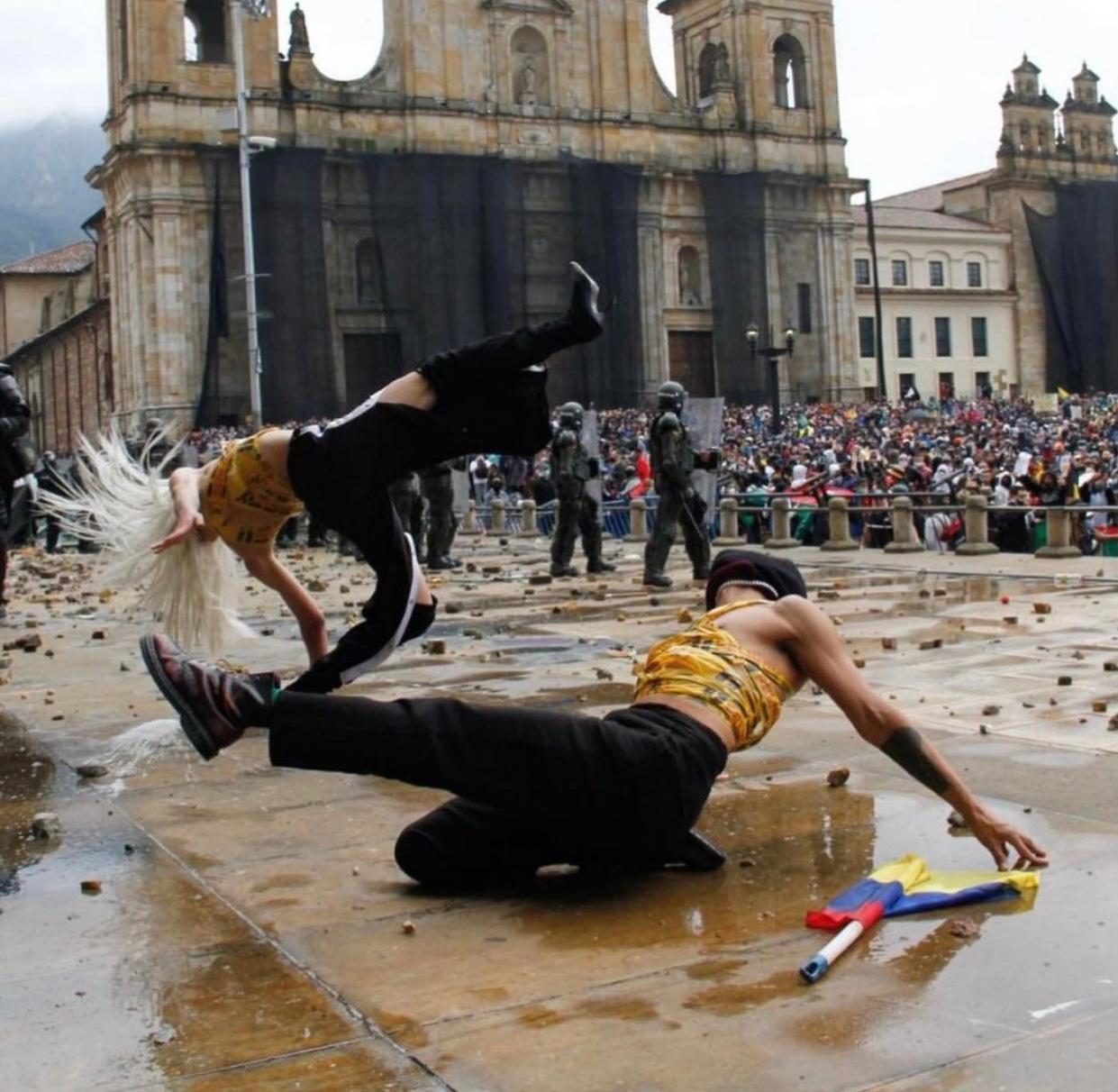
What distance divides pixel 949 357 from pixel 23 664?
253 ft

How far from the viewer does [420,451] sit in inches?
231

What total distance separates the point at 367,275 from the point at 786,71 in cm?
2084

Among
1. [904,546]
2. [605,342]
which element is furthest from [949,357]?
[904,546]

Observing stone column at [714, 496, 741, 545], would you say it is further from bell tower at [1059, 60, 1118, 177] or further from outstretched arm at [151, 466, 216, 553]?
bell tower at [1059, 60, 1118, 177]

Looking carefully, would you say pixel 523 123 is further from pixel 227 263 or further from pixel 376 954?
pixel 376 954

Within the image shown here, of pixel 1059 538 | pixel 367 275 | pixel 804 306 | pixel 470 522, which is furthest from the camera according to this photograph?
pixel 804 306

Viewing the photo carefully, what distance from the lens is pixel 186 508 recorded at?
6625 millimetres

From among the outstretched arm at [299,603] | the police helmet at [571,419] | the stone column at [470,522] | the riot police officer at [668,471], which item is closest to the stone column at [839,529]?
the police helmet at [571,419]

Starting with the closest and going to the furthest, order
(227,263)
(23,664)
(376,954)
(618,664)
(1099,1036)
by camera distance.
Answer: (1099,1036)
(376,954)
(618,664)
(23,664)
(227,263)

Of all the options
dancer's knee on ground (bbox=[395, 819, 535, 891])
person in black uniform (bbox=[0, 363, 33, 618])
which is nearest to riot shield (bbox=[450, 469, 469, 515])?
person in black uniform (bbox=[0, 363, 33, 618])

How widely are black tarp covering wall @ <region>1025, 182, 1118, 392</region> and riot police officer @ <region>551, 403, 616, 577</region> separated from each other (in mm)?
63773

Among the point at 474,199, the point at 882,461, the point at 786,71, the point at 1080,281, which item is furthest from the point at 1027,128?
the point at 882,461

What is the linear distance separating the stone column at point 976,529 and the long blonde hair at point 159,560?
485 inches

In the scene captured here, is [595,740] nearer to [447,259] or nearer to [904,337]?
[447,259]
